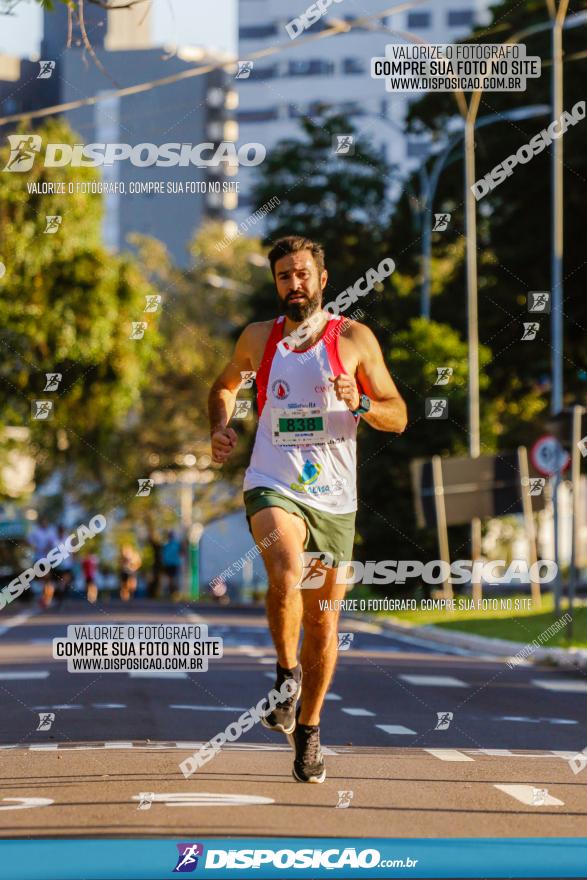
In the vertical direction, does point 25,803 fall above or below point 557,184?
below

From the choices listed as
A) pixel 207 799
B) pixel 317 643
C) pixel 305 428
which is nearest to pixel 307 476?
pixel 305 428

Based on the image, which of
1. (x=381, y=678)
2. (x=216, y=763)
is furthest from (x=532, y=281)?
(x=216, y=763)

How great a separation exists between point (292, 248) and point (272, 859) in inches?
108

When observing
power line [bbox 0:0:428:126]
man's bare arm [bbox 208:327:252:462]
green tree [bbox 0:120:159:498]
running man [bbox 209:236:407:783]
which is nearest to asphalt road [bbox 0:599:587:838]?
running man [bbox 209:236:407:783]

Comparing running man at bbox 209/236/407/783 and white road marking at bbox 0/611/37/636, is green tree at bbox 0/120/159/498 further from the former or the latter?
running man at bbox 209/236/407/783

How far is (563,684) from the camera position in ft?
56.9

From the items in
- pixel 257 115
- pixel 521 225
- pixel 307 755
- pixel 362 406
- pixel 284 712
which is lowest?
pixel 307 755

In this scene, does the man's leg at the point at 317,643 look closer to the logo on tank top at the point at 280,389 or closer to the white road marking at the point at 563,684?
the logo on tank top at the point at 280,389

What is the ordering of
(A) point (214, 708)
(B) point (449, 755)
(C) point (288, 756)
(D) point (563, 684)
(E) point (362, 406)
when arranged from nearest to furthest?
(E) point (362, 406), (C) point (288, 756), (B) point (449, 755), (A) point (214, 708), (D) point (563, 684)

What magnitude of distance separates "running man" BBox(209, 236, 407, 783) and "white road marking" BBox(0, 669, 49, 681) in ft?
25.7

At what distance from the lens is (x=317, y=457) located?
8.39 meters

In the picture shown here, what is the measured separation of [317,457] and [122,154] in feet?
13.0

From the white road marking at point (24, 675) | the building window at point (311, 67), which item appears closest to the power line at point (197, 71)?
the white road marking at point (24, 675)

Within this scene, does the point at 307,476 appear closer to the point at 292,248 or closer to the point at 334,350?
the point at 334,350
